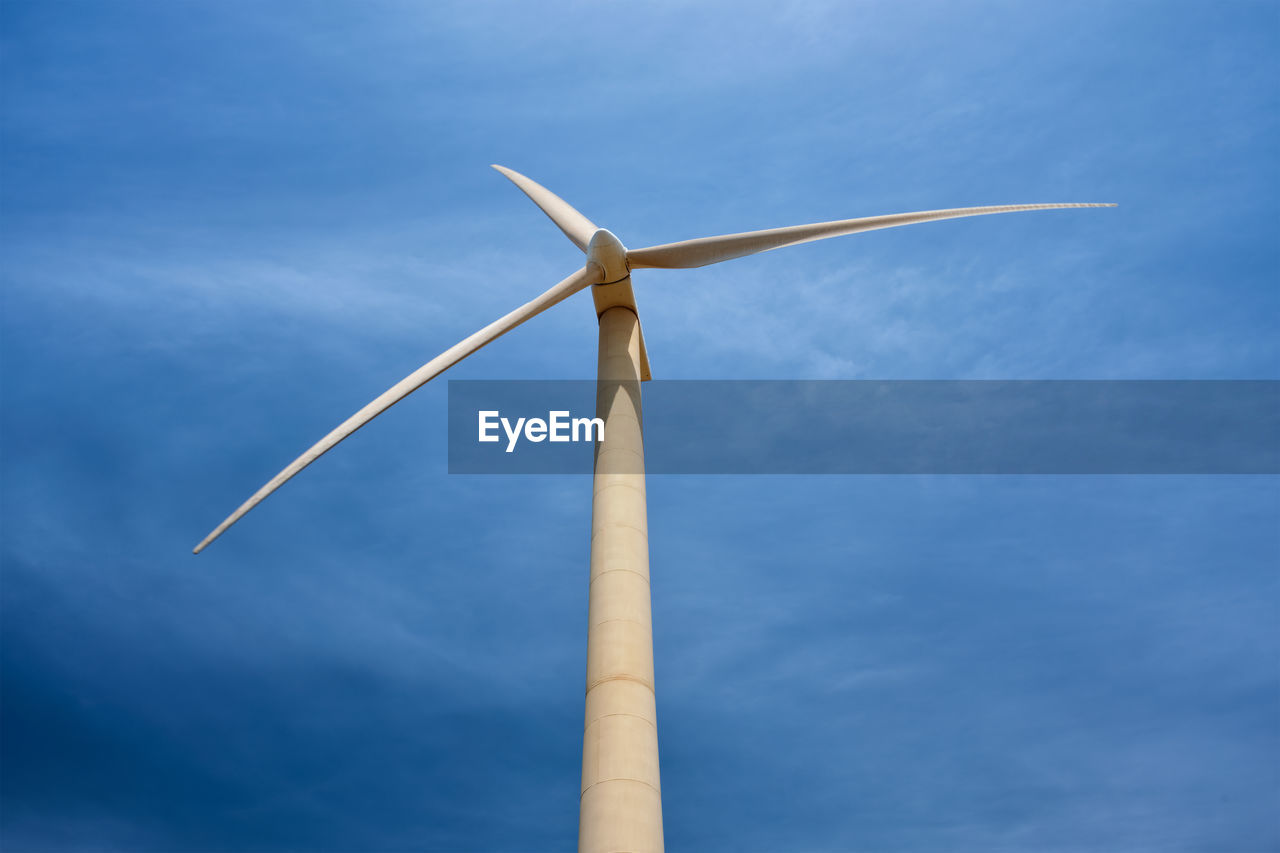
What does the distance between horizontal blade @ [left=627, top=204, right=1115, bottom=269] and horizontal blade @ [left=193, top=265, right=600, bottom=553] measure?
255cm

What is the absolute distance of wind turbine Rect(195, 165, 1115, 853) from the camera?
25.3m

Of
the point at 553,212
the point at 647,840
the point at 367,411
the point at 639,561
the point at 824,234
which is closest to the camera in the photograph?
the point at 647,840

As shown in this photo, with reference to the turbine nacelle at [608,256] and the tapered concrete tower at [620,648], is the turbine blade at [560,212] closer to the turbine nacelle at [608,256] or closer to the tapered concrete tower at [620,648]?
the turbine nacelle at [608,256]

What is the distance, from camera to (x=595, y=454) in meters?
33.2

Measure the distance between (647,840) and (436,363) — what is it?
722 inches

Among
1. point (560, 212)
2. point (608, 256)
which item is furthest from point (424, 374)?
point (560, 212)

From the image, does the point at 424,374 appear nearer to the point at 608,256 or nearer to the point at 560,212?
the point at 608,256

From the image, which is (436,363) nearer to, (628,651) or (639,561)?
(639,561)

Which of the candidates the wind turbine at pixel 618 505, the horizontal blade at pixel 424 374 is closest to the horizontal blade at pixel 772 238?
the wind turbine at pixel 618 505

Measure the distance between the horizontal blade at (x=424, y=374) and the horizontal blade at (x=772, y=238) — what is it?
255cm

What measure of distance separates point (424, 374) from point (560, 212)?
12065mm

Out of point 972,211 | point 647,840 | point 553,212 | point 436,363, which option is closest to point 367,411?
point 436,363

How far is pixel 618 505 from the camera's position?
30938 millimetres

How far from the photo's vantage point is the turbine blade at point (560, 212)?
4025 cm
